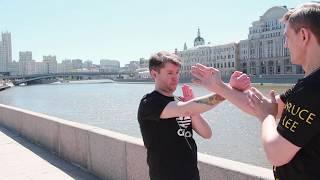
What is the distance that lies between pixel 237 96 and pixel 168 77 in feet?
2.35

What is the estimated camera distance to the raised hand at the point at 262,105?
6.64 feet

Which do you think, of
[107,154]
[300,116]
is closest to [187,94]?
[300,116]

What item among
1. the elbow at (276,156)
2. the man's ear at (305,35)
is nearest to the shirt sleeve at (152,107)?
the elbow at (276,156)

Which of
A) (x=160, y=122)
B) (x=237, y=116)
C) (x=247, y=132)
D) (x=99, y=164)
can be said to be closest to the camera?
(x=160, y=122)

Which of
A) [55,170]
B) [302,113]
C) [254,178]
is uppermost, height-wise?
[302,113]

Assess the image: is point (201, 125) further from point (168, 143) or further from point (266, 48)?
point (266, 48)

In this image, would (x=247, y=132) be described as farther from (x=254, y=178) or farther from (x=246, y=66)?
(x=246, y=66)

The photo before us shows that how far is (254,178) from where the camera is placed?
11.3ft

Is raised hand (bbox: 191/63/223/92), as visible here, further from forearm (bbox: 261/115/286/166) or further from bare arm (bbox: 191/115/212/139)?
bare arm (bbox: 191/115/212/139)

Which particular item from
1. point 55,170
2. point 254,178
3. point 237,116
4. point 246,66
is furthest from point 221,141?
point 246,66

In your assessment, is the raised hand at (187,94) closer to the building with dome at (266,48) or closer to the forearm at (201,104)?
the forearm at (201,104)

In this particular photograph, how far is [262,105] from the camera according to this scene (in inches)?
80.9

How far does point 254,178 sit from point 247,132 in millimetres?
19514

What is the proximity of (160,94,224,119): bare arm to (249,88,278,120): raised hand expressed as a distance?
0.45m
